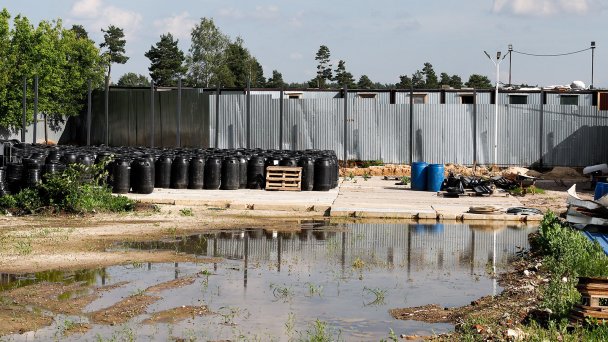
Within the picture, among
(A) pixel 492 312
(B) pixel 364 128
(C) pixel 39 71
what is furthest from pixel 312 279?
(C) pixel 39 71

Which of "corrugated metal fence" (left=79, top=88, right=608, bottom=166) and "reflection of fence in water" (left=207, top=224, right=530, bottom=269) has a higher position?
"corrugated metal fence" (left=79, top=88, right=608, bottom=166)

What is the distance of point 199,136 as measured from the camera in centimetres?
4278

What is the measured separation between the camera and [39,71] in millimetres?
56812

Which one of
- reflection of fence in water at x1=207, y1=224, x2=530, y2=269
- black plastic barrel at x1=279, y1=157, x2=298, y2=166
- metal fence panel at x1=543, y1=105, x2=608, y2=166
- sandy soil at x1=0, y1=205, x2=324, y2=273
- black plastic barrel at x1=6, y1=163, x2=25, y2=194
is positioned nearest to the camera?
sandy soil at x1=0, y1=205, x2=324, y2=273

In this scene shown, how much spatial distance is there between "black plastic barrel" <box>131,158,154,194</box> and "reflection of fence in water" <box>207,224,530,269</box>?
7.13 meters

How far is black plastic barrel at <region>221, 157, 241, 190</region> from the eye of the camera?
28.9m

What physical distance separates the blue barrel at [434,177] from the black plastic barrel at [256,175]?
5.37m

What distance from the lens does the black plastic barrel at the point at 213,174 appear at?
28.9m

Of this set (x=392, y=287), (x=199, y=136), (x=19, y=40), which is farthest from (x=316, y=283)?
(x=19, y=40)

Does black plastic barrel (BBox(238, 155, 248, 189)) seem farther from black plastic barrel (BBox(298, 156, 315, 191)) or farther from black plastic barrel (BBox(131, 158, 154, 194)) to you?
black plastic barrel (BBox(131, 158, 154, 194))

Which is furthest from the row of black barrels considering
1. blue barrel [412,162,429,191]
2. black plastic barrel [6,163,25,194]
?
black plastic barrel [6,163,25,194]

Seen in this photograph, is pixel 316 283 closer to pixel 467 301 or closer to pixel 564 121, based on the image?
pixel 467 301

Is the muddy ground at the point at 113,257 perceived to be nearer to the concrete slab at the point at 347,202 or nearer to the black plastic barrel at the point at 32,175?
the concrete slab at the point at 347,202

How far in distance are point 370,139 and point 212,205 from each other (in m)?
15.9
